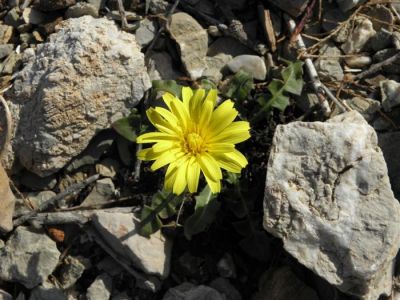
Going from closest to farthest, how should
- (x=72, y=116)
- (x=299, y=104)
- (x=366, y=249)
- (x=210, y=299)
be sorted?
(x=366, y=249), (x=210, y=299), (x=72, y=116), (x=299, y=104)

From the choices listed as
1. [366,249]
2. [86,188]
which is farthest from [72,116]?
[366,249]

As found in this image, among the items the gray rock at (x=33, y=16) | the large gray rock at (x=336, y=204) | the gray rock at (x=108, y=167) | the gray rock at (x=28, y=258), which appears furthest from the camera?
the gray rock at (x=33, y=16)

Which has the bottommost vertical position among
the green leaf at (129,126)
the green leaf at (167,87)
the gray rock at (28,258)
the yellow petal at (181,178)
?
the gray rock at (28,258)

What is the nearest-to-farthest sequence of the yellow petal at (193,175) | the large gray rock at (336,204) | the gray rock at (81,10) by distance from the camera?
the large gray rock at (336,204) < the yellow petal at (193,175) < the gray rock at (81,10)

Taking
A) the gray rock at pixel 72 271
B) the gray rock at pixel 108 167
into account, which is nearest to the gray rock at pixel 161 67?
the gray rock at pixel 108 167

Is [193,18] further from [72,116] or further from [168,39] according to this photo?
[72,116]

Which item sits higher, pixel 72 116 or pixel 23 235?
pixel 72 116

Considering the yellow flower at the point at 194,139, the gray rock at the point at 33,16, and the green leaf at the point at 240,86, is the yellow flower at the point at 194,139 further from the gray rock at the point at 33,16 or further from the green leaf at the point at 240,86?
the gray rock at the point at 33,16
